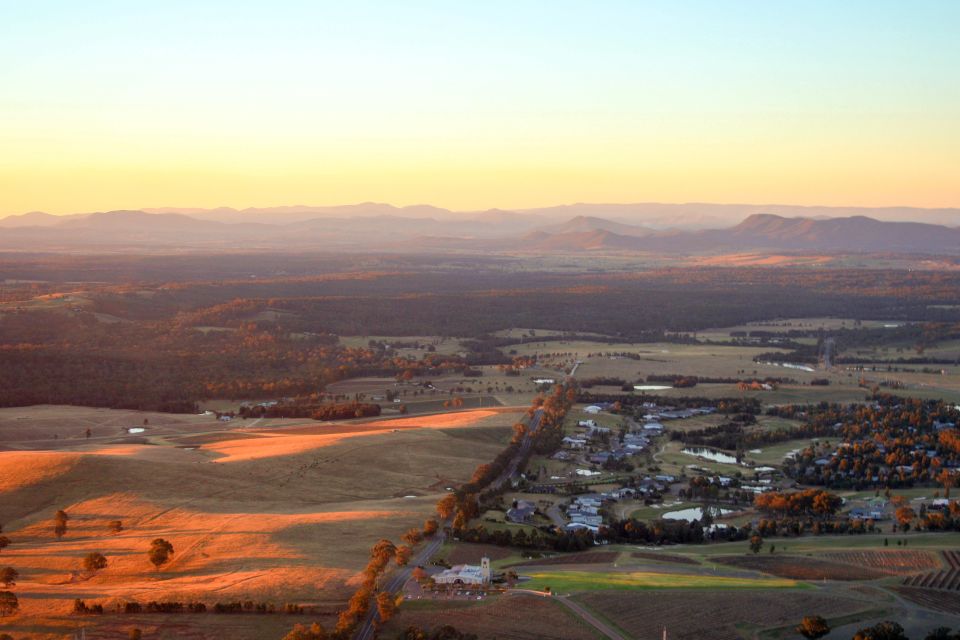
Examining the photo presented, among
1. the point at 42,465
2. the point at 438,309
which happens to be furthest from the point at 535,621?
the point at 438,309

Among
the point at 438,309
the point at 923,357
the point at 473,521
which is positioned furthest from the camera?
the point at 438,309

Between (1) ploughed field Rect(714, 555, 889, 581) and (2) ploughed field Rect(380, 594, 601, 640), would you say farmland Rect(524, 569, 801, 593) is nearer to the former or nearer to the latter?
(1) ploughed field Rect(714, 555, 889, 581)

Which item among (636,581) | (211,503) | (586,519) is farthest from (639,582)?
(211,503)

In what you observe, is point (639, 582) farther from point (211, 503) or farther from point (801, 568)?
point (211, 503)

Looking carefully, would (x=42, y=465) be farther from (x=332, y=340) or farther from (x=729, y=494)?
(x=332, y=340)

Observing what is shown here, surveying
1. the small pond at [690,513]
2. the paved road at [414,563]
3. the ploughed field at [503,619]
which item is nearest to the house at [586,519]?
the small pond at [690,513]

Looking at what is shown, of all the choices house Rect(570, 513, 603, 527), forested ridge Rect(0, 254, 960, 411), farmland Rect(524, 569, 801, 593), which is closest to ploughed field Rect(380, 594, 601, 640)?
farmland Rect(524, 569, 801, 593)

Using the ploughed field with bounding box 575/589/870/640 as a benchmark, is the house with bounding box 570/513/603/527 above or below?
below
